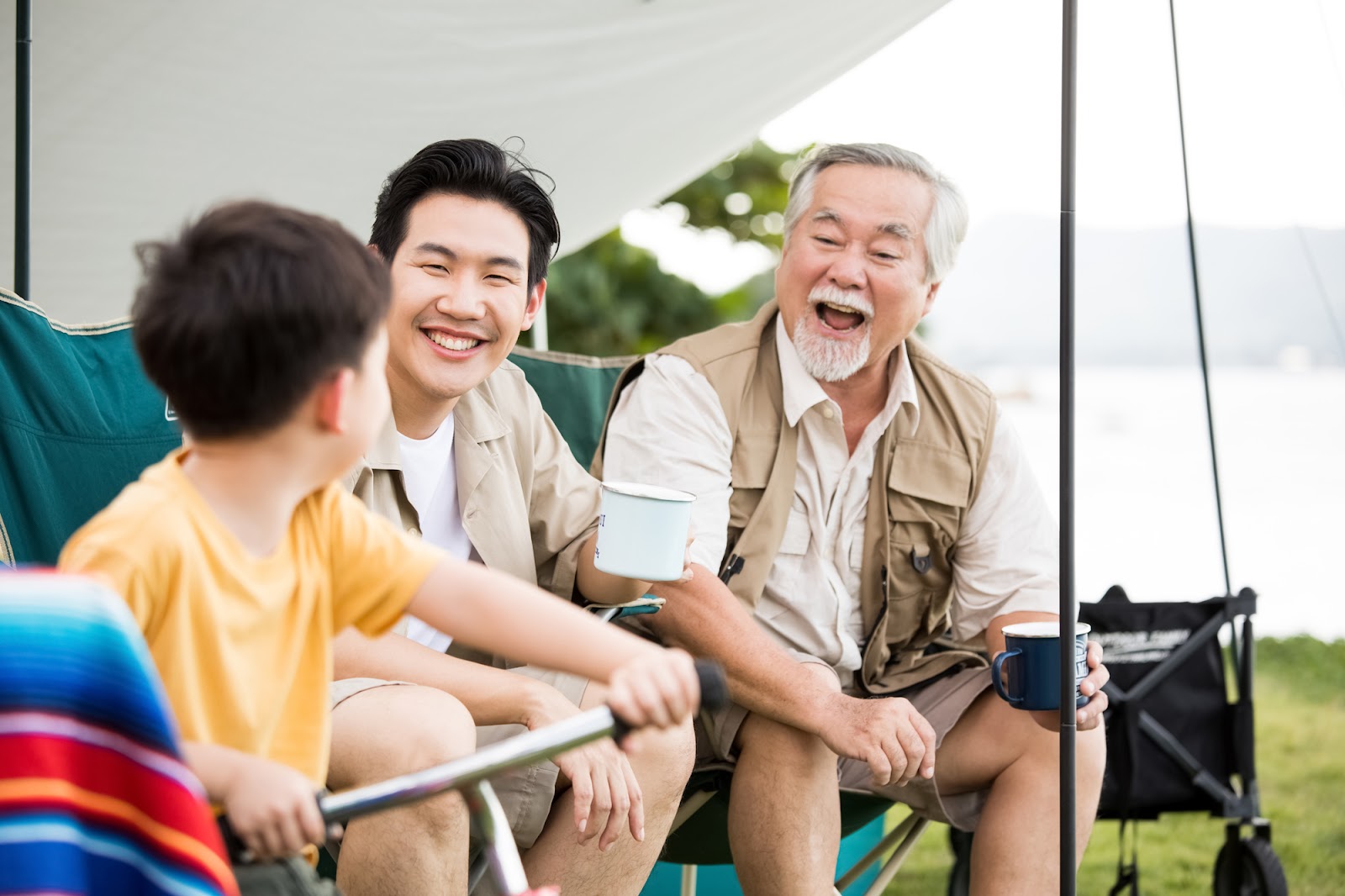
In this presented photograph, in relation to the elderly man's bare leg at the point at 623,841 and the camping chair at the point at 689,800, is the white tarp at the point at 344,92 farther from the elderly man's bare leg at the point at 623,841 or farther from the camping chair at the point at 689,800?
the elderly man's bare leg at the point at 623,841

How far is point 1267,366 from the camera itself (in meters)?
10.0

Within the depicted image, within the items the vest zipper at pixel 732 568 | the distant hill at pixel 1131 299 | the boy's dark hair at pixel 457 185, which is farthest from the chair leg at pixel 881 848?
the distant hill at pixel 1131 299

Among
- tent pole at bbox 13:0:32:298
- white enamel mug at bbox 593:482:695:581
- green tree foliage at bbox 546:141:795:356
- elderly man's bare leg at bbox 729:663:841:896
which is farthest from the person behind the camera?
green tree foliage at bbox 546:141:795:356

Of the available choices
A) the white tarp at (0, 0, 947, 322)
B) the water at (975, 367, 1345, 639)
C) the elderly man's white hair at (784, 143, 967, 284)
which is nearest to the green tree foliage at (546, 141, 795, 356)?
the water at (975, 367, 1345, 639)

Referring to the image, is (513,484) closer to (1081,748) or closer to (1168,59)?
(1081,748)

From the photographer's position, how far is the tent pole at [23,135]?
214 cm

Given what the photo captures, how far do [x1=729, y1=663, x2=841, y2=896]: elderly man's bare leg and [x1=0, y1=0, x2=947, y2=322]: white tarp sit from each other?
1.52 meters

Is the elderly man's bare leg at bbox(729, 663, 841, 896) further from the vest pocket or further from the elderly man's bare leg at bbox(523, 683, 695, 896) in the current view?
the vest pocket

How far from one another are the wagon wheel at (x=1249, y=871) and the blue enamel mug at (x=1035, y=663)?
112cm

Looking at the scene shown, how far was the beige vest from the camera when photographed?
7.69ft

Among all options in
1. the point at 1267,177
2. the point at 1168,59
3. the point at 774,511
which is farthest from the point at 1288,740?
the point at 774,511

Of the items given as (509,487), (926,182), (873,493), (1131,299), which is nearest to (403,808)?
(509,487)

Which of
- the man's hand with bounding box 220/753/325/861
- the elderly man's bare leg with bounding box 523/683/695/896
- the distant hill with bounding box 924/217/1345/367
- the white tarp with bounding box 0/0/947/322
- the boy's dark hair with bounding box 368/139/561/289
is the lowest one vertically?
the elderly man's bare leg with bounding box 523/683/695/896

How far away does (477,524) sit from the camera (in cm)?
198
